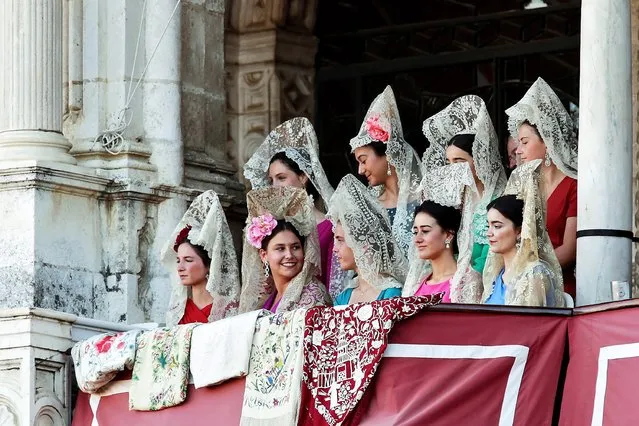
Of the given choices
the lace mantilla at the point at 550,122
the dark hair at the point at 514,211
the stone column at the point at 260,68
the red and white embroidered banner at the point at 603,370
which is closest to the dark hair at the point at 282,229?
the lace mantilla at the point at 550,122

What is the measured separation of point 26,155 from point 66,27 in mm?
972

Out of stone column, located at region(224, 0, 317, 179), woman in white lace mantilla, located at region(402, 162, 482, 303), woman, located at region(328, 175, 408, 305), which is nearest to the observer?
woman in white lace mantilla, located at region(402, 162, 482, 303)

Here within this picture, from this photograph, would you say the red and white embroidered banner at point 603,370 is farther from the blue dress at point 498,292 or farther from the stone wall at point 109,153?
the stone wall at point 109,153

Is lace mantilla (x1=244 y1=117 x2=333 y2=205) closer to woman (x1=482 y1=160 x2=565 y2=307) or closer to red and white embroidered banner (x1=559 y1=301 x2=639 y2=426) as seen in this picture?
woman (x1=482 y1=160 x2=565 y2=307)

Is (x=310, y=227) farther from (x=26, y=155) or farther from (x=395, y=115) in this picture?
(x=26, y=155)

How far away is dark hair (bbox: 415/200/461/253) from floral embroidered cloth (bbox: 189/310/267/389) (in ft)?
2.88

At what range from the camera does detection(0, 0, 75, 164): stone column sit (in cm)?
1395

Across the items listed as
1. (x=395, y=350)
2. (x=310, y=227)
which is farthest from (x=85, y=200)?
(x=395, y=350)

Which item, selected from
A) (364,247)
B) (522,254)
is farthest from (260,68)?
(522,254)

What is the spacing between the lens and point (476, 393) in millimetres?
11836

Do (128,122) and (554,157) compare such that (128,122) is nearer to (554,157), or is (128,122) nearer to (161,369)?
(161,369)

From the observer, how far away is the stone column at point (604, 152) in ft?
40.3

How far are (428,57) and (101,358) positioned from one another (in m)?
3.81

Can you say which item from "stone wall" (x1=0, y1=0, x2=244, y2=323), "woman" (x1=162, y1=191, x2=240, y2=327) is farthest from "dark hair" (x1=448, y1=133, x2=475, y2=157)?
"stone wall" (x1=0, y1=0, x2=244, y2=323)
